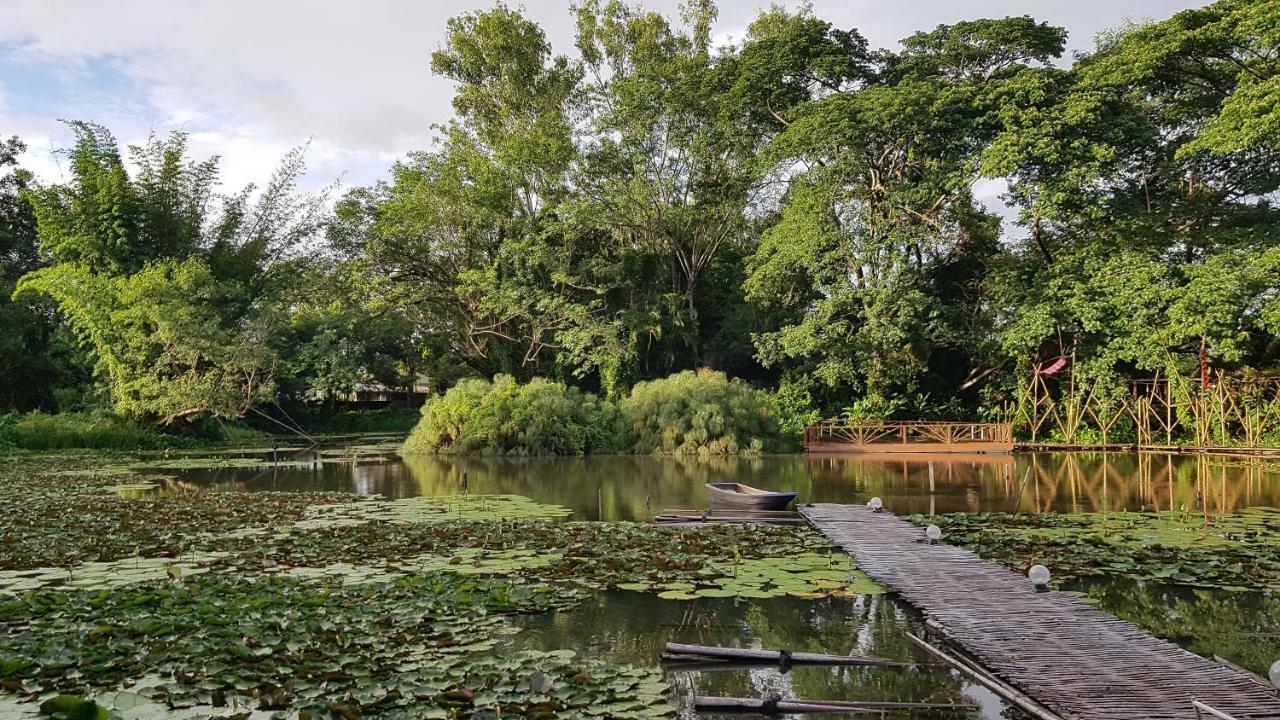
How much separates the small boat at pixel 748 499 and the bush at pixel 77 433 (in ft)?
72.8

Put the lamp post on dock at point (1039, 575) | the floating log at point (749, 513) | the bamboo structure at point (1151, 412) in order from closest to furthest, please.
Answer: the lamp post on dock at point (1039, 575) → the floating log at point (749, 513) → the bamboo structure at point (1151, 412)

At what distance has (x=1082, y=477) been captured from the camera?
1848 cm

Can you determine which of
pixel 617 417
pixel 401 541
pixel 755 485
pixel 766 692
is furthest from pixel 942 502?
pixel 617 417

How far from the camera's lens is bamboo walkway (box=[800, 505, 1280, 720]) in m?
4.82

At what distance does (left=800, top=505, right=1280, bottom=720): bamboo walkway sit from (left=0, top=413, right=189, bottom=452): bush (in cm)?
2615

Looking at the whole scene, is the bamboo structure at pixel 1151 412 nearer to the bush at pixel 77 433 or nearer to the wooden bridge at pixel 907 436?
the wooden bridge at pixel 907 436

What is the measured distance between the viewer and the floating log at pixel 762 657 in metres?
5.87

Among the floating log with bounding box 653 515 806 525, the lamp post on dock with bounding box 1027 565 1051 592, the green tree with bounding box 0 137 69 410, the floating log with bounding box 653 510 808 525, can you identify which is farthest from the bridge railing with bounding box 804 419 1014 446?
the green tree with bounding box 0 137 69 410

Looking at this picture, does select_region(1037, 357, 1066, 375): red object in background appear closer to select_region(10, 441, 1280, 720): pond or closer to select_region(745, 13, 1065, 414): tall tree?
select_region(745, 13, 1065, 414): tall tree

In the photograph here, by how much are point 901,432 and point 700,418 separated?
6.95 metres

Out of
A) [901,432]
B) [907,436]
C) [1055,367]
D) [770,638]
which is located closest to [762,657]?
[770,638]

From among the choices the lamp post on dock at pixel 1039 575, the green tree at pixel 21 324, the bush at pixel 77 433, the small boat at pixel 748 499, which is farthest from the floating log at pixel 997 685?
the green tree at pixel 21 324

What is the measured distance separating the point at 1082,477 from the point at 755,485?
7.04 m

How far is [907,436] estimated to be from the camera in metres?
28.9
